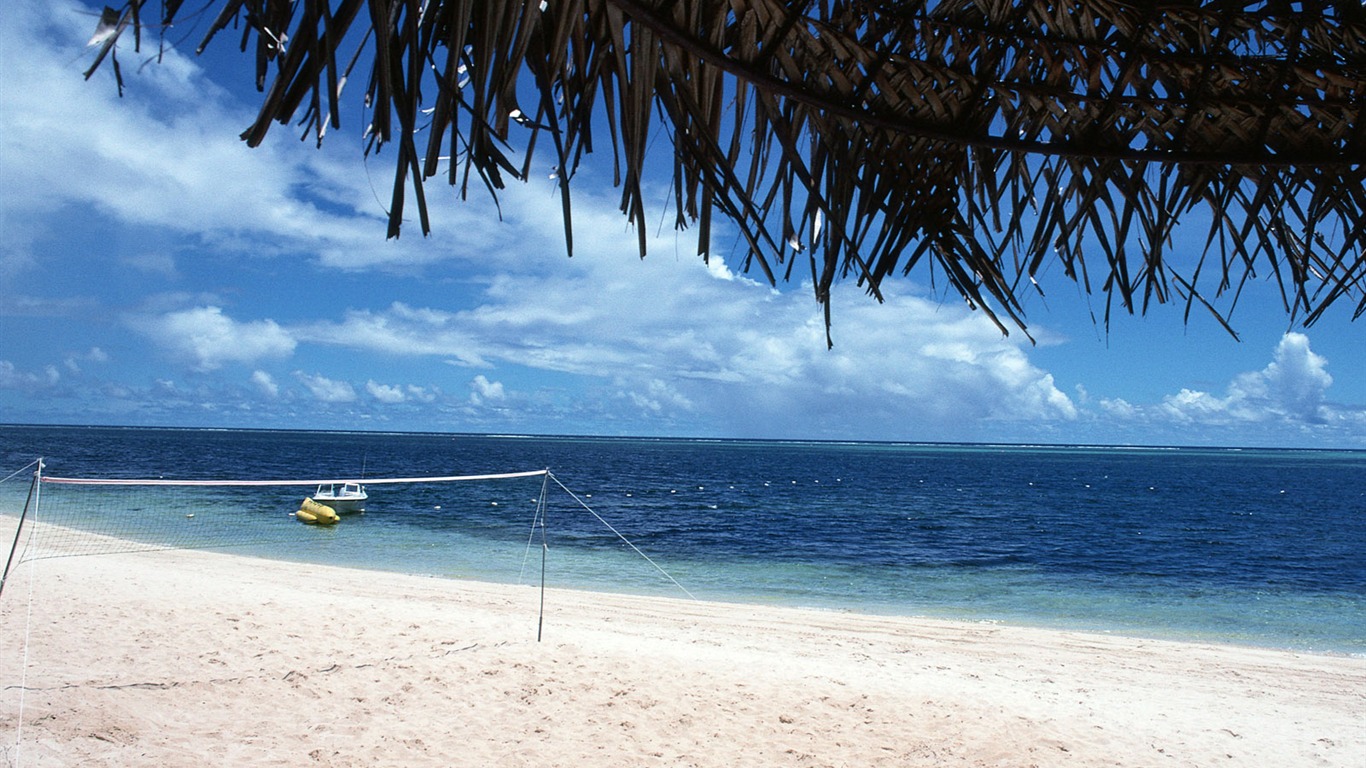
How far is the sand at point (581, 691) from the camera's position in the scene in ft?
18.8

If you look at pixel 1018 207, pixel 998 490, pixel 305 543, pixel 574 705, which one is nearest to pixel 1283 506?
pixel 998 490

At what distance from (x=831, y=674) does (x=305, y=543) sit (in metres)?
16.0

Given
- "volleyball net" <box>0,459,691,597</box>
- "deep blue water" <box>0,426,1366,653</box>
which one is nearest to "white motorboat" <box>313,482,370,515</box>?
"volleyball net" <box>0,459,691,597</box>

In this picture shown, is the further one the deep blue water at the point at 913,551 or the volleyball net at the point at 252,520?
the volleyball net at the point at 252,520

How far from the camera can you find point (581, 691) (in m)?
6.95

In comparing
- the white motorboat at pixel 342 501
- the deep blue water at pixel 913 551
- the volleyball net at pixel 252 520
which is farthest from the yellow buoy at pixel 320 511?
the white motorboat at pixel 342 501

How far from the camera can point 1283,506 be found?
43.0 meters

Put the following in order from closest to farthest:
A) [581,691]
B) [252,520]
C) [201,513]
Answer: [581,691] < [252,520] < [201,513]

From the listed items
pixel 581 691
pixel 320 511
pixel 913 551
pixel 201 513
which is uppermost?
pixel 581 691

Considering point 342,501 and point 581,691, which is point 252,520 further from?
point 581,691

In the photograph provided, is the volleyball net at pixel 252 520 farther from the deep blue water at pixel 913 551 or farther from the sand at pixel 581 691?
the sand at pixel 581 691

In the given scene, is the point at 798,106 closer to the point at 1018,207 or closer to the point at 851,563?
the point at 1018,207

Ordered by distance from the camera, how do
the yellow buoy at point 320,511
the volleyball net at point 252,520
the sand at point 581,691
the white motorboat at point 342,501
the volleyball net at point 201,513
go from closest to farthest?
the sand at point 581,691
the volleyball net at point 201,513
the volleyball net at point 252,520
the yellow buoy at point 320,511
the white motorboat at point 342,501

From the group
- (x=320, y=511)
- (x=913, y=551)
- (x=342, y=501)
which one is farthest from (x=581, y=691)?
(x=342, y=501)
